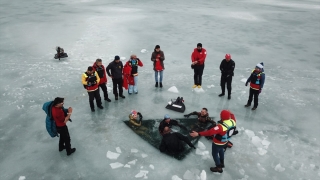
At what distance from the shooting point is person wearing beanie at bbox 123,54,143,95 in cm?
857

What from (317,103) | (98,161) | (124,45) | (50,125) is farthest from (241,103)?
(124,45)

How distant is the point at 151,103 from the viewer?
27.9 ft

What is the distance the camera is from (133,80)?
8.86m

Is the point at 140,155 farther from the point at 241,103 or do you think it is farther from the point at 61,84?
the point at 61,84

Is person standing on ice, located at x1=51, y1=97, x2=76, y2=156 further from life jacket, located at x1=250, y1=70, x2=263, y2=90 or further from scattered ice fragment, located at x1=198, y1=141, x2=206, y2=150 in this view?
life jacket, located at x1=250, y1=70, x2=263, y2=90

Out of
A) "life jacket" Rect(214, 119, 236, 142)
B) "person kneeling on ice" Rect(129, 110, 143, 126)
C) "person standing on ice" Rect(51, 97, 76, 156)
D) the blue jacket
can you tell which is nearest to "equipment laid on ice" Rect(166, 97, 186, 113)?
"person kneeling on ice" Rect(129, 110, 143, 126)

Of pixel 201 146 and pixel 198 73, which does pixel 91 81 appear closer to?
pixel 201 146

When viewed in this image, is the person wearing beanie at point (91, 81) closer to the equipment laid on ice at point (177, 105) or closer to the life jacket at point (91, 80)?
the life jacket at point (91, 80)

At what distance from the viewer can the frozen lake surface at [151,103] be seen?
5719mm

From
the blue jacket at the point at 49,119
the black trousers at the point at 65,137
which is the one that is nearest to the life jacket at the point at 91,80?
the blue jacket at the point at 49,119

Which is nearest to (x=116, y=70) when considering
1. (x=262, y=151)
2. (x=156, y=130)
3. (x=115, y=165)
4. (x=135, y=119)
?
(x=135, y=119)

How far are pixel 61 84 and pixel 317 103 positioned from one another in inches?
401

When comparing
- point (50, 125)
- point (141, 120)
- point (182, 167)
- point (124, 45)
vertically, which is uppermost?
point (124, 45)

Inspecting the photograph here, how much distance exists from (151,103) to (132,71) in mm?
1381
